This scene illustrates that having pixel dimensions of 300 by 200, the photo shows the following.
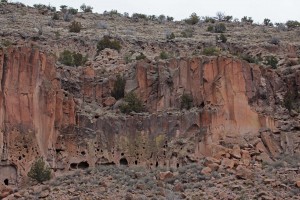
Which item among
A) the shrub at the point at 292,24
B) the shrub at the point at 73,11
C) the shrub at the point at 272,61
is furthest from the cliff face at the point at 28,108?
the shrub at the point at 292,24

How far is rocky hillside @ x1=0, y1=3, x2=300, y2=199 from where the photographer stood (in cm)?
3105

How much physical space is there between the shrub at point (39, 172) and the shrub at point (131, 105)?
6520 millimetres

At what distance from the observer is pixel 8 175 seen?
3269cm

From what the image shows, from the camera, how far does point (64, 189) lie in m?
30.5

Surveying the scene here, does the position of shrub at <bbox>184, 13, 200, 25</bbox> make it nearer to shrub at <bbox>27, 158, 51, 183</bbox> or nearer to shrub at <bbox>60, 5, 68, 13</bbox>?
shrub at <bbox>60, 5, 68, 13</bbox>

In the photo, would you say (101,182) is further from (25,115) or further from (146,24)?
(146,24)

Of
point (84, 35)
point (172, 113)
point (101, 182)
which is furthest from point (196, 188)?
point (84, 35)

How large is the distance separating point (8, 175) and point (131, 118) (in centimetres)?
755

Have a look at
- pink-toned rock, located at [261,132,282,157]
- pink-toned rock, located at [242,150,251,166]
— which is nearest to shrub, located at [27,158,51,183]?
pink-toned rock, located at [242,150,251,166]

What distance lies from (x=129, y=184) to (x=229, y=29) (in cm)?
3625

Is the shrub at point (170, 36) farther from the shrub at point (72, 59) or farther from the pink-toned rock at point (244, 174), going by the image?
the pink-toned rock at point (244, 174)

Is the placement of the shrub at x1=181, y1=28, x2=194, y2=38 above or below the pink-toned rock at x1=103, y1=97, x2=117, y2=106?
above

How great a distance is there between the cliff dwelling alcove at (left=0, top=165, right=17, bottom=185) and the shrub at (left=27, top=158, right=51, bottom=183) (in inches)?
33.8

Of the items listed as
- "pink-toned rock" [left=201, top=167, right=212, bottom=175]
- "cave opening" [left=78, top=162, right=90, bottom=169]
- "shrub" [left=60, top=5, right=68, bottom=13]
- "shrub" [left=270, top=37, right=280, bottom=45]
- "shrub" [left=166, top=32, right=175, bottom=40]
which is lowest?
"pink-toned rock" [left=201, top=167, right=212, bottom=175]
